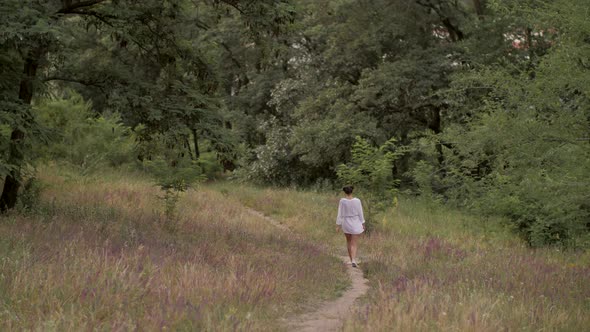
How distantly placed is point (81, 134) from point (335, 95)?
12.2 meters

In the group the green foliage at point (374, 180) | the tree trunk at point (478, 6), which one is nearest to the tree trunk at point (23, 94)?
the green foliage at point (374, 180)

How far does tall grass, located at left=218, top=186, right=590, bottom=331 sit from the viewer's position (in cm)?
647

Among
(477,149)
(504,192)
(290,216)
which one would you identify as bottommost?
(290,216)

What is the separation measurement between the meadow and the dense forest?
1.24 metres

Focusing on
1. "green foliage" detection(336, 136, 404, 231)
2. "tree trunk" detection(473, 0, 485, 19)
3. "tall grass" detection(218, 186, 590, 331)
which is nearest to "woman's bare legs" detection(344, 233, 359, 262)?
"tall grass" detection(218, 186, 590, 331)

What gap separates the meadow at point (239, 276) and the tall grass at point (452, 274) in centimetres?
3

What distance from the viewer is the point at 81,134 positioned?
26672mm

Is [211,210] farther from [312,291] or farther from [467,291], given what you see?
[467,291]

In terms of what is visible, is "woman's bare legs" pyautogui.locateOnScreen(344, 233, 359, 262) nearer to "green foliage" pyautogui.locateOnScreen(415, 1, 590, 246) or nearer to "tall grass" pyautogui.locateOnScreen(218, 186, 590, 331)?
"tall grass" pyautogui.locateOnScreen(218, 186, 590, 331)

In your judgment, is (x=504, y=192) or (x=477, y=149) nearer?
(x=477, y=149)

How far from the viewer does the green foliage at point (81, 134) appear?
2478 cm

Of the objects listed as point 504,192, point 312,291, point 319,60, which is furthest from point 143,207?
point 319,60

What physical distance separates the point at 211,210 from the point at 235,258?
8302mm

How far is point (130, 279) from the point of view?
22.7 ft
